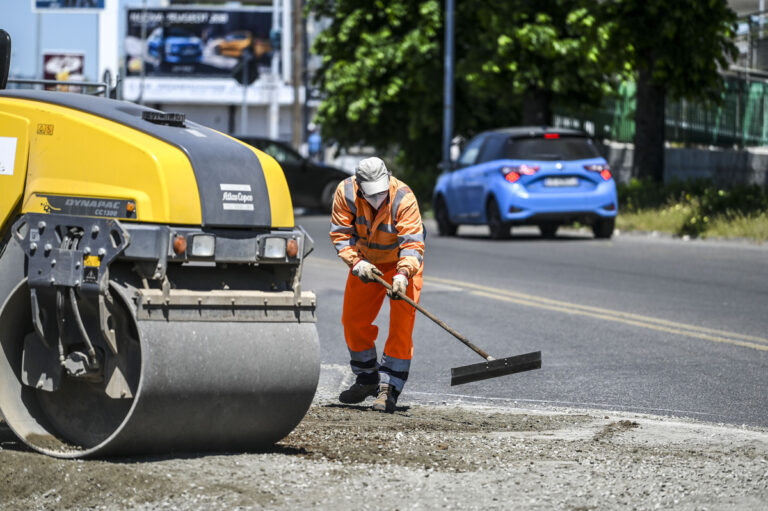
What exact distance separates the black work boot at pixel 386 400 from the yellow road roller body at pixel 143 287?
1.72 metres

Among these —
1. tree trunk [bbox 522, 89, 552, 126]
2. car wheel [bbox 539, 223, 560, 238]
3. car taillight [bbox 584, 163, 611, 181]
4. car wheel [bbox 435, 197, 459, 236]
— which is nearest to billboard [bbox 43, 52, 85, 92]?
tree trunk [bbox 522, 89, 552, 126]

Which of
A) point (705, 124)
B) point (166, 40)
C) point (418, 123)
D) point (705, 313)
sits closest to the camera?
point (705, 313)

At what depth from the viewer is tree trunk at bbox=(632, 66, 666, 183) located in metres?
26.3

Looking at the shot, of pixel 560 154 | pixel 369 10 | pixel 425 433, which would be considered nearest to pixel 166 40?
pixel 369 10

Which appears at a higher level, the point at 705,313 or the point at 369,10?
the point at 369,10

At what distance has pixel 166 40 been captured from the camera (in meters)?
90.8

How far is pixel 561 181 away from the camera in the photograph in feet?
70.9

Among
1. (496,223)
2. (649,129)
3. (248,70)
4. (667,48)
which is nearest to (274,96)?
(248,70)

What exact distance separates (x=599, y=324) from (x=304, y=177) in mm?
19661

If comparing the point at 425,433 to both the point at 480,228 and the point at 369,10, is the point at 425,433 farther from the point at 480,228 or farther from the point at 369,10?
the point at 369,10

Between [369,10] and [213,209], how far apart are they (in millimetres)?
29341

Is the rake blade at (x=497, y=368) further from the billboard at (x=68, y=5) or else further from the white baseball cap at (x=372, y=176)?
the billboard at (x=68, y=5)

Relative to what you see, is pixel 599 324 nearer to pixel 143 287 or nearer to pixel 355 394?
pixel 355 394

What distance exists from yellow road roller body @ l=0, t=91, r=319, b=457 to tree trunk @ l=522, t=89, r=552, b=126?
24.1 m
